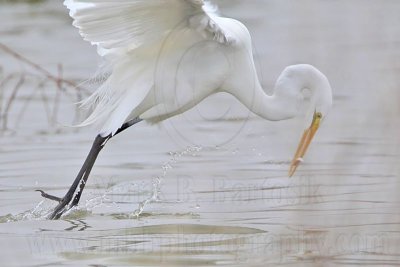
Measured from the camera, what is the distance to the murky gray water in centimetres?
707

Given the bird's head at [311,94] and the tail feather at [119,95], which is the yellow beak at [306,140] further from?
the tail feather at [119,95]

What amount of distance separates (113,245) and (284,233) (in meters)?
1.07

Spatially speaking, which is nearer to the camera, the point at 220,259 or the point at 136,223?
the point at 220,259

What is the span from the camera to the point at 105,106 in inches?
353

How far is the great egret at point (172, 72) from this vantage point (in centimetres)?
832

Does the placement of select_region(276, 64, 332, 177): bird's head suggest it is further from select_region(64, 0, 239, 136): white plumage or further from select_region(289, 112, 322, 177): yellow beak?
select_region(64, 0, 239, 136): white plumage

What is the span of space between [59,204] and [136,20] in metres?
1.50

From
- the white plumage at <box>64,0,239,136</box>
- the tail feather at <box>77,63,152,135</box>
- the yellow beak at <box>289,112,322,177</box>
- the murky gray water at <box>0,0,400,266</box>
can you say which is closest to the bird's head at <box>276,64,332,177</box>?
the yellow beak at <box>289,112,322,177</box>

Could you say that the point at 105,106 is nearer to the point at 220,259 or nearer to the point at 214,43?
the point at 214,43

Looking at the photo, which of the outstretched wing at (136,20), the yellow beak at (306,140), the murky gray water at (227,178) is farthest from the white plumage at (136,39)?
the yellow beak at (306,140)

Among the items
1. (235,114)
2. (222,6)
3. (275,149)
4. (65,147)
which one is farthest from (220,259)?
(222,6)

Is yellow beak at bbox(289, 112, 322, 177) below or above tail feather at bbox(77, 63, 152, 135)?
below

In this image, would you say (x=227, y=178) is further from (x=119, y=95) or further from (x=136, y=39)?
(x=136, y=39)

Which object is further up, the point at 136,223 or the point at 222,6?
the point at 222,6
